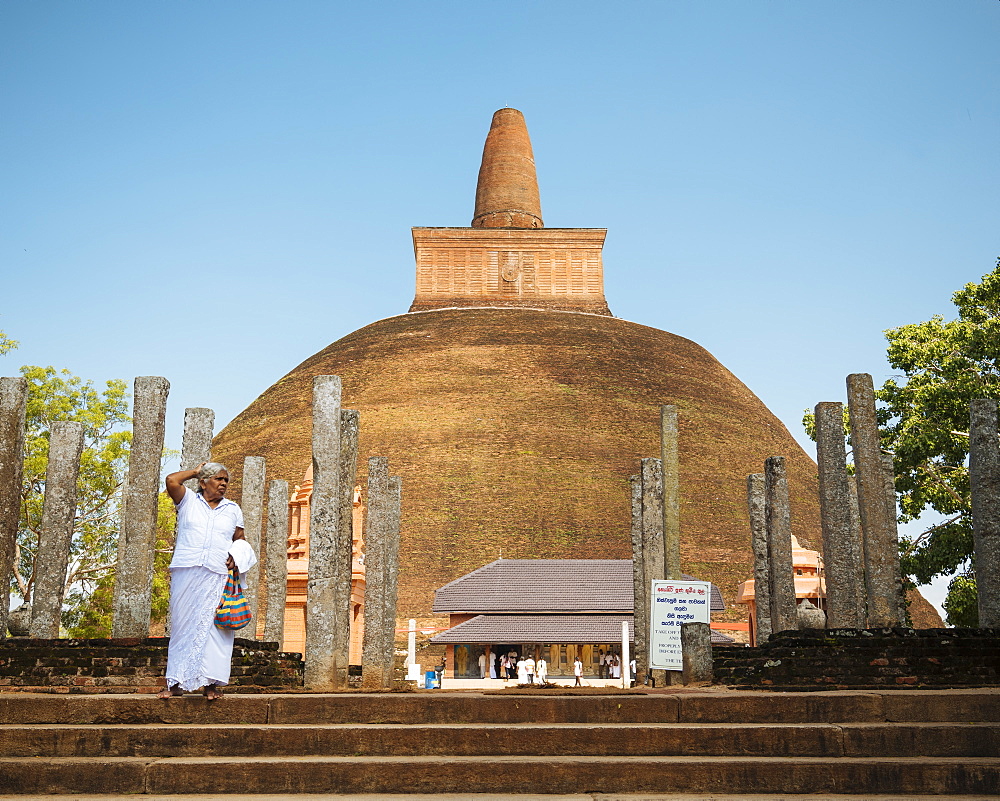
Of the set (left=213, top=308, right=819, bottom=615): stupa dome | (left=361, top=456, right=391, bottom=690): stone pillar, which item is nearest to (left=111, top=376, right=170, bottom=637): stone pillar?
(left=361, top=456, right=391, bottom=690): stone pillar

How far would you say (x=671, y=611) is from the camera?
11141mm

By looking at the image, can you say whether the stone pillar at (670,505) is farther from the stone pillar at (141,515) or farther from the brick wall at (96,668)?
the stone pillar at (141,515)

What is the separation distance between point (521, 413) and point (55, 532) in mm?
30528

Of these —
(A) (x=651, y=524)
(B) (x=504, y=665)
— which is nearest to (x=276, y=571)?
(A) (x=651, y=524)

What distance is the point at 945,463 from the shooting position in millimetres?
21047

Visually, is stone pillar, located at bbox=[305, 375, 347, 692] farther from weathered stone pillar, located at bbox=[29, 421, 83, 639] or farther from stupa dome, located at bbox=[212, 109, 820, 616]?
stupa dome, located at bbox=[212, 109, 820, 616]

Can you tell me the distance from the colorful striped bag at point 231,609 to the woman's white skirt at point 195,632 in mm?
35

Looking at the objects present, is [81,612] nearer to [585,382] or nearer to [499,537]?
[499,537]

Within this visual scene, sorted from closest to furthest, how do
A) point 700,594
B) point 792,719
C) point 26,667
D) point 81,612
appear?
point 792,719
point 26,667
point 700,594
point 81,612

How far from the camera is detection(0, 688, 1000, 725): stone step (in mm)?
6367

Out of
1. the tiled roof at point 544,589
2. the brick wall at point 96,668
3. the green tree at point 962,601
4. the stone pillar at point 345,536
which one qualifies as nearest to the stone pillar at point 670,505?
the stone pillar at point 345,536

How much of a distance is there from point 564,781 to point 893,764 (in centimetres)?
178

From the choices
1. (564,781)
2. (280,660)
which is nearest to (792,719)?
(564,781)

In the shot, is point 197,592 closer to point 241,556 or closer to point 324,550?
point 241,556
